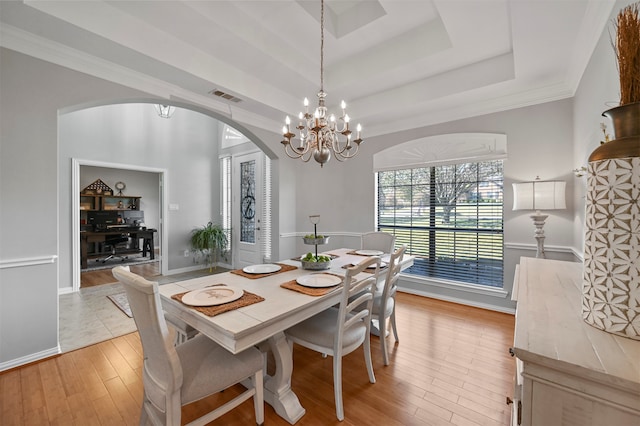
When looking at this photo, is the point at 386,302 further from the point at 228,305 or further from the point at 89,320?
the point at 89,320

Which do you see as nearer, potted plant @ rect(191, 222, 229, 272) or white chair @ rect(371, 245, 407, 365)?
white chair @ rect(371, 245, 407, 365)

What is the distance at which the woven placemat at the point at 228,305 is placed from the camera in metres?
1.35

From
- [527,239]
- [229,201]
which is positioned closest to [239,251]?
[229,201]

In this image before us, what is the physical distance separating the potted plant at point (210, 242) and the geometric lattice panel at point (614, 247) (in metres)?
5.40

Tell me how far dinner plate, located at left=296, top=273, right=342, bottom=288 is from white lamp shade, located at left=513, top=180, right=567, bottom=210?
6.83ft

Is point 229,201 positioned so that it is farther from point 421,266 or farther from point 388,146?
point 421,266

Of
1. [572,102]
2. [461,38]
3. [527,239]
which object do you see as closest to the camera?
[461,38]

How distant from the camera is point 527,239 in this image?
9.92ft

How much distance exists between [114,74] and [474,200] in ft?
13.7

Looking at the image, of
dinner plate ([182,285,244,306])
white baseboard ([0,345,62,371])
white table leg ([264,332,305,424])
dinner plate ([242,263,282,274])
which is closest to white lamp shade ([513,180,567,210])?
dinner plate ([242,263,282,274])

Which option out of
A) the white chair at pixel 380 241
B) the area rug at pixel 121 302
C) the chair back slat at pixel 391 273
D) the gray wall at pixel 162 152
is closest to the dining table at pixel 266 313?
the chair back slat at pixel 391 273

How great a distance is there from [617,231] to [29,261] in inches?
134

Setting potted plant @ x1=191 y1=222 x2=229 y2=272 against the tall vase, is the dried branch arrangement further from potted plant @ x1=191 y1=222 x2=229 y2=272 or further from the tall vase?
potted plant @ x1=191 y1=222 x2=229 y2=272

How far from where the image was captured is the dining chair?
5.22 ft
